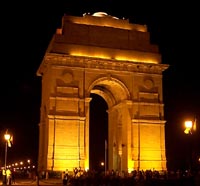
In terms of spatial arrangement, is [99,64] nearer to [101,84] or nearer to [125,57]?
[125,57]

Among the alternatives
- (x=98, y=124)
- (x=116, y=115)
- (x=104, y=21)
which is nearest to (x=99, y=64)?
(x=104, y=21)

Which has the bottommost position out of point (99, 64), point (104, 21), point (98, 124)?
point (98, 124)

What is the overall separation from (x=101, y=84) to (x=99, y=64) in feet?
11.4

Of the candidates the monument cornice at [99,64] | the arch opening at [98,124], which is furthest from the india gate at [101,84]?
the arch opening at [98,124]

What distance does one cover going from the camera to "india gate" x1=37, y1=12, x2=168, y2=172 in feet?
132

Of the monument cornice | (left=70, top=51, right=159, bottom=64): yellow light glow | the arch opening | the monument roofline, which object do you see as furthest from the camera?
the arch opening

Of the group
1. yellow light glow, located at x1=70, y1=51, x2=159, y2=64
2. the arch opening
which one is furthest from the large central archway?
the arch opening

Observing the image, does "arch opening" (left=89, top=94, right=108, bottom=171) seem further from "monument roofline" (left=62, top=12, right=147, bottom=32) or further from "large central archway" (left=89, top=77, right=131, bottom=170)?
"monument roofline" (left=62, top=12, right=147, bottom=32)

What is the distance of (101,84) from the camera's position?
45.2 meters

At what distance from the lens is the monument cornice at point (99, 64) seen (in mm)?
41000

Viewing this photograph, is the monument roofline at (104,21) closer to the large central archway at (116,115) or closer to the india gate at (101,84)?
the india gate at (101,84)

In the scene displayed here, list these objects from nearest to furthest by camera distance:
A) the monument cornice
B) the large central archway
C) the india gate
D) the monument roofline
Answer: the india gate, the monument cornice, the large central archway, the monument roofline

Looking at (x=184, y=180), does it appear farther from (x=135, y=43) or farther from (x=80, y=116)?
(x=135, y=43)

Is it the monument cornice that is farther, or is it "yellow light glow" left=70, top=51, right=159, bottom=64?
"yellow light glow" left=70, top=51, right=159, bottom=64
